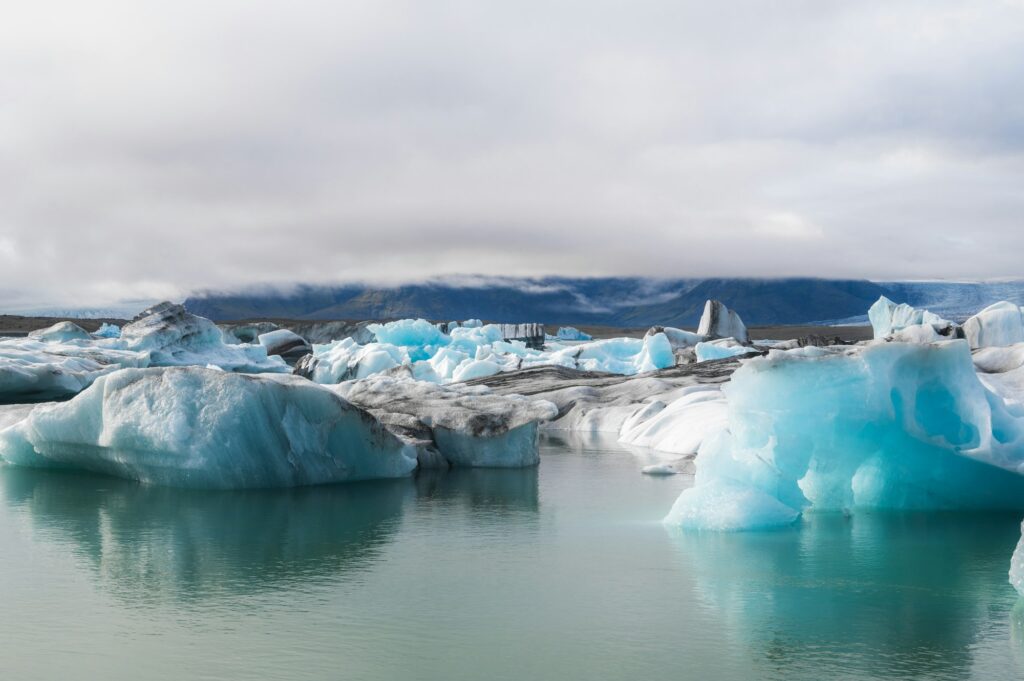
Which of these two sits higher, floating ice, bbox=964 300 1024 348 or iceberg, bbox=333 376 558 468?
floating ice, bbox=964 300 1024 348

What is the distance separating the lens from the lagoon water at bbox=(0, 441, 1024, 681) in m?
5.25

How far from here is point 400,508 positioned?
10703 millimetres

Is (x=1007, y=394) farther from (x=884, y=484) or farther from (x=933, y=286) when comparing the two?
(x=933, y=286)

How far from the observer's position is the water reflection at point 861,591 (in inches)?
213

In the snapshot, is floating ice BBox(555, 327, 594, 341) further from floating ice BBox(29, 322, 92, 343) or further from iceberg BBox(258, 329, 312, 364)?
floating ice BBox(29, 322, 92, 343)

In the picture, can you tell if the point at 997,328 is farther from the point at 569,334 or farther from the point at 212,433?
the point at 569,334

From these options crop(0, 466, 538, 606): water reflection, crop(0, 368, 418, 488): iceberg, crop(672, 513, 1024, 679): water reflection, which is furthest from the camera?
crop(0, 368, 418, 488): iceberg

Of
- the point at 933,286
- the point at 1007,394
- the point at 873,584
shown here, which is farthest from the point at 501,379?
the point at 933,286

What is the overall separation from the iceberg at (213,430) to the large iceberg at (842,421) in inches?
182

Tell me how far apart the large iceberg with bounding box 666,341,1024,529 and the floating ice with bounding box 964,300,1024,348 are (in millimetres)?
15197

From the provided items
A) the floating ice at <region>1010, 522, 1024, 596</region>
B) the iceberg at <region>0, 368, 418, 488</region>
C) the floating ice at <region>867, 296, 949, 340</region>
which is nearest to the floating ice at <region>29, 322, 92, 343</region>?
the iceberg at <region>0, 368, 418, 488</region>

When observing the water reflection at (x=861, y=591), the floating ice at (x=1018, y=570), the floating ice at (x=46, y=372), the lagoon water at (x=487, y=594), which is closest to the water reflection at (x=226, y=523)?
the lagoon water at (x=487, y=594)

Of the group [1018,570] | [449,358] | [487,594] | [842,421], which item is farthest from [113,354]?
[1018,570]

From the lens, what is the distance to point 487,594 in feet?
22.0
